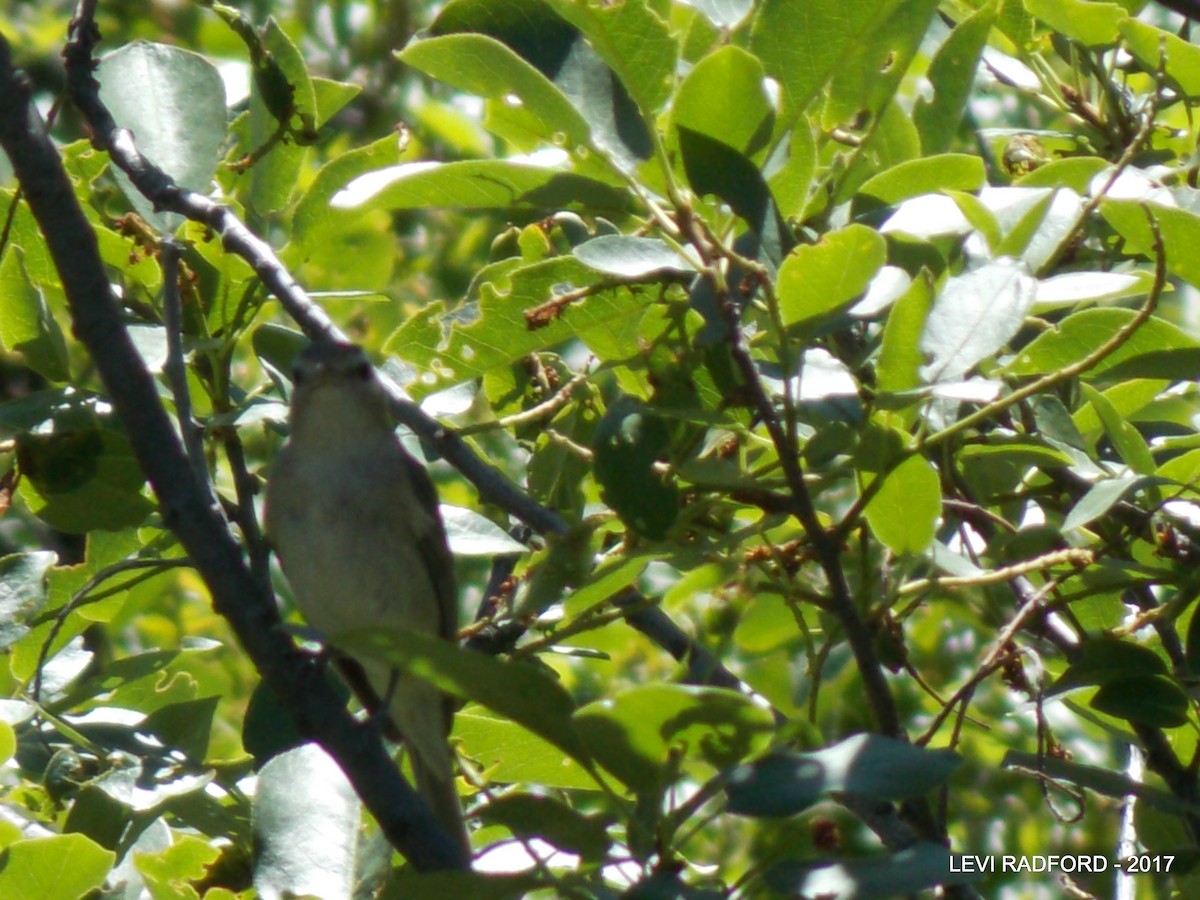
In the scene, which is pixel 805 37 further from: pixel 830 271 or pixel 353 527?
pixel 353 527

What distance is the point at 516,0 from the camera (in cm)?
220

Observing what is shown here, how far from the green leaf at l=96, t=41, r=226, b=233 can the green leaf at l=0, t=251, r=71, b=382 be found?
293mm

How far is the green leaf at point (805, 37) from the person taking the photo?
2.04m

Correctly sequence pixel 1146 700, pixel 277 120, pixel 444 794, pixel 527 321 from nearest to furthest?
1. pixel 527 321
2. pixel 1146 700
3. pixel 277 120
4. pixel 444 794

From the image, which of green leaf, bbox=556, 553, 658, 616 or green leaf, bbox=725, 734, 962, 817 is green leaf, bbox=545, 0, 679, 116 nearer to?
green leaf, bbox=556, 553, 658, 616

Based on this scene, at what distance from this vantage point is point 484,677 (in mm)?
1623

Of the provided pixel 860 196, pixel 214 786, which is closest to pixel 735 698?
pixel 860 196

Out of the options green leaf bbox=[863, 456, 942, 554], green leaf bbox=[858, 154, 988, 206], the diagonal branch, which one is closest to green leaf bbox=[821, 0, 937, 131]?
green leaf bbox=[858, 154, 988, 206]

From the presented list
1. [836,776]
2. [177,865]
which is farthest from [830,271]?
[177,865]

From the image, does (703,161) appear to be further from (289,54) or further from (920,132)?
(289,54)

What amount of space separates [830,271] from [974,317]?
0.23 metres

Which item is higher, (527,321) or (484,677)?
(527,321)

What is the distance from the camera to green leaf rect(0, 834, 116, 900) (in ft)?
6.98

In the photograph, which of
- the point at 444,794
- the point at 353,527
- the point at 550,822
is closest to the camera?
the point at 550,822
